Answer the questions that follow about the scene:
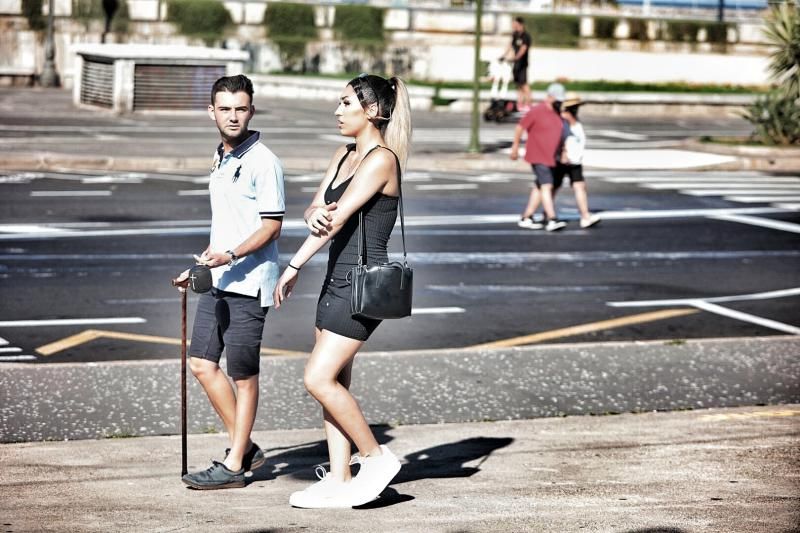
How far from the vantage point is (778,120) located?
89.5 ft

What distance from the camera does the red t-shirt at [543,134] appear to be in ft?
54.8

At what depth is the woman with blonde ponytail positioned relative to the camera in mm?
6215

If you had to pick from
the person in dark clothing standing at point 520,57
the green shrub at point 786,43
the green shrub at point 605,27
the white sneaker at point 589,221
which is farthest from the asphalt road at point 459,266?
the green shrub at point 605,27

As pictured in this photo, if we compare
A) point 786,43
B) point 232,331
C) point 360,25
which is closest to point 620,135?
point 786,43

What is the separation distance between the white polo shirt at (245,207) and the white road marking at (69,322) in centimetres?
448

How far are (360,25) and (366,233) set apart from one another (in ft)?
136

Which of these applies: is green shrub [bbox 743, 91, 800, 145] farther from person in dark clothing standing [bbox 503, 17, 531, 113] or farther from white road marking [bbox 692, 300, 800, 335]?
white road marking [bbox 692, 300, 800, 335]

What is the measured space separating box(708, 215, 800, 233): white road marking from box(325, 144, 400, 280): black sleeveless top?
39.6ft

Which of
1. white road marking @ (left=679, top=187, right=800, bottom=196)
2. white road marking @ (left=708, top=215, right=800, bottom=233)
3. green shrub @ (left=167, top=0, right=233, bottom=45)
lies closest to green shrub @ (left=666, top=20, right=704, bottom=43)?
green shrub @ (left=167, top=0, right=233, bottom=45)

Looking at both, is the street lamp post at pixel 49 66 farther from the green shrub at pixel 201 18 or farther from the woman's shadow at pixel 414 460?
the woman's shadow at pixel 414 460

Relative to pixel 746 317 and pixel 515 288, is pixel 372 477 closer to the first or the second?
pixel 746 317

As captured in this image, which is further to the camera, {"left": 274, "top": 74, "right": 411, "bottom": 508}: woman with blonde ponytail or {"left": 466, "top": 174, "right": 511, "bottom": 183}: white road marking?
{"left": 466, "top": 174, "right": 511, "bottom": 183}: white road marking

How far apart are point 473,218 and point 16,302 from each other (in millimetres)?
7467

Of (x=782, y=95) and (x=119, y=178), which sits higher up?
(x=782, y=95)
